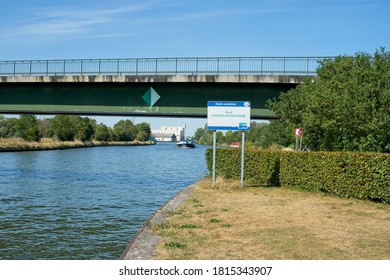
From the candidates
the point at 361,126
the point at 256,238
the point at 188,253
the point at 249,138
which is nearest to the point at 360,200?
the point at 361,126

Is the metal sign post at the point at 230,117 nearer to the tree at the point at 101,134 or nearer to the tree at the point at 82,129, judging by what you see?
the tree at the point at 82,129

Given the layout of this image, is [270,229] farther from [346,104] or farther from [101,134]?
[101,134]

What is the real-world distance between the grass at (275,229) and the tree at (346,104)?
12.5ft

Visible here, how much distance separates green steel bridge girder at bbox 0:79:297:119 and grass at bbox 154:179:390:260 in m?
9.32

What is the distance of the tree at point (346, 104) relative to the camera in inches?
693

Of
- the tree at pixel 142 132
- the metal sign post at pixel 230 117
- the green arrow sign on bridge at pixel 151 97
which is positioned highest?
the green arrow sign on bridge at pixel 151 97

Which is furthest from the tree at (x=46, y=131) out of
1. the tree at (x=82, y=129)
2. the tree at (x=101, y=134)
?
the tree at (x=101, y=134)

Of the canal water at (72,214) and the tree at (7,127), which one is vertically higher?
the tree at (7,127)

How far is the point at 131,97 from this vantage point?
84.3ft

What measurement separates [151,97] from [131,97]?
1.25 m

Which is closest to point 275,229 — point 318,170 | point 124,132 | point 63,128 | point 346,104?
point 318,170

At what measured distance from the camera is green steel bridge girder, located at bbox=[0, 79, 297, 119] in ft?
79.8
